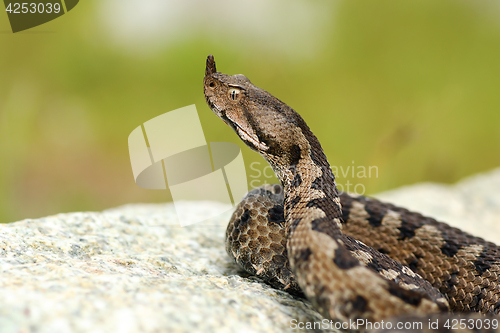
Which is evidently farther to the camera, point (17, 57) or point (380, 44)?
point (380, 44)

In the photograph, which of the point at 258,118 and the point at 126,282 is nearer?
the point at 126,282

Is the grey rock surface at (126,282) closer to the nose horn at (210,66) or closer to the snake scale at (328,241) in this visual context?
the snake scale at (328,241)

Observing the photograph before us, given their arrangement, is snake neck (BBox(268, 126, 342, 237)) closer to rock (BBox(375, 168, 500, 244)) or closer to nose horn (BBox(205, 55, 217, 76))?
nose horn (BBox(205, 55, 217, 76))

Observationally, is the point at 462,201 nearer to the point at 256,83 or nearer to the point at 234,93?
the point at 256,83

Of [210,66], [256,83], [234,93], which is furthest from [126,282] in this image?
[256,83]

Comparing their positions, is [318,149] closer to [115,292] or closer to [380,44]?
[115,292]

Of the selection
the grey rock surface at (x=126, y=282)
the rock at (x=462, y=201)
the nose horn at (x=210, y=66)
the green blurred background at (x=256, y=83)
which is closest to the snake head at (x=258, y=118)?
the nose horn at (x=210, y=66)

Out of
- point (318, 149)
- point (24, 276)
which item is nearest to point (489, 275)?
point (318, 149)
